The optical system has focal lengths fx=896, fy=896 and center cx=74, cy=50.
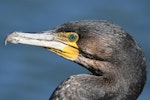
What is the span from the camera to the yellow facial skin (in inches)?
296

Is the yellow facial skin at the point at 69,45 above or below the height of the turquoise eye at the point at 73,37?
below

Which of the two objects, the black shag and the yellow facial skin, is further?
the yellow facial skin

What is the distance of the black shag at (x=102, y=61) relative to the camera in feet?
24.0

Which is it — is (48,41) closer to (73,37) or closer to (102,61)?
(73,37)

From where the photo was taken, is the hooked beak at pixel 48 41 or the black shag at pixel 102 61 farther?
the hooked beak at pixel 48 41

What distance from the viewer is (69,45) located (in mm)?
7656

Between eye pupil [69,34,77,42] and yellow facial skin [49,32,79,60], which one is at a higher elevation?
eye pupil [69,34,77,42]

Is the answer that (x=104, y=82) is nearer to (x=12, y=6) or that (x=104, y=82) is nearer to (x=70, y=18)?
(x=70, y=18)

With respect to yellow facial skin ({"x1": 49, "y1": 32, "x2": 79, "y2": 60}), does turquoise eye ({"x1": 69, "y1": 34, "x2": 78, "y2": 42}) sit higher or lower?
higher

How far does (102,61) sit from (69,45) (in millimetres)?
379

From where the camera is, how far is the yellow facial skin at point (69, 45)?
24.7 ft

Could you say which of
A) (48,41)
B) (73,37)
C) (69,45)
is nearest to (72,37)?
(73,37)

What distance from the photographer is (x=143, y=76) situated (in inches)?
Answer: 290

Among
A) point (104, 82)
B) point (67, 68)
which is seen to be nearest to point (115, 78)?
point (104, 82)
